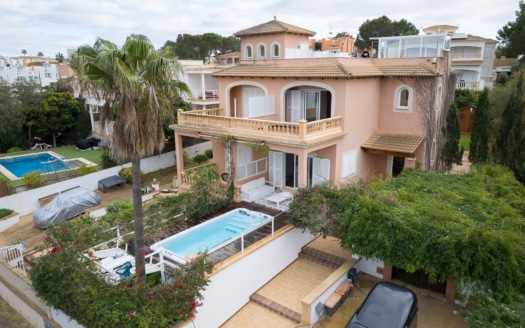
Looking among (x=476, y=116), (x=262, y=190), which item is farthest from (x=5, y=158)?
(x=476, y=116)

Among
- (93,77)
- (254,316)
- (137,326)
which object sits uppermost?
(93,77)

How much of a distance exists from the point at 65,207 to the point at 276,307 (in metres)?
16.6

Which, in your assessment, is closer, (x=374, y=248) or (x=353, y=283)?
(x=374, y=248)

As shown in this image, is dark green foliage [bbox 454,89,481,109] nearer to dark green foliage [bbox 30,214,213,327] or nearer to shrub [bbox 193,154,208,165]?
shrub [bbox 193,154,208,165]

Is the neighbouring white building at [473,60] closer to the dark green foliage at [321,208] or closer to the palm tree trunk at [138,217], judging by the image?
the dark green foliage at [321,208]

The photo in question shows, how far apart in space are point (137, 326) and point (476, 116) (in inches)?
789

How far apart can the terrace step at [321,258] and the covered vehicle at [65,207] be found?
1564 centimetres

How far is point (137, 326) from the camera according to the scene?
372 inches

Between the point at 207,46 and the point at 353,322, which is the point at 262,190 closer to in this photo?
the point at 353,322

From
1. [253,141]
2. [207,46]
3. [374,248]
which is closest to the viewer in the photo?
[374,248]

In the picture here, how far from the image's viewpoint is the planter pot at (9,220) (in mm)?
23192

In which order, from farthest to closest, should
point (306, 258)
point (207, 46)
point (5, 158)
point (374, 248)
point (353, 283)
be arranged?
point (207, 46) < point (5, 158) < point (306, 258) < point (353, 283) < point (374, 248)

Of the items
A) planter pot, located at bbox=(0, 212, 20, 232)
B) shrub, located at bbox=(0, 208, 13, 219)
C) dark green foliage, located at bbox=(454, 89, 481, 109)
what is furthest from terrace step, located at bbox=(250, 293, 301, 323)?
dark green foliage, located at bbox=(454, 89, 481, 109)

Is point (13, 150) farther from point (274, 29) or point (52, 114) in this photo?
point (274, 29)
